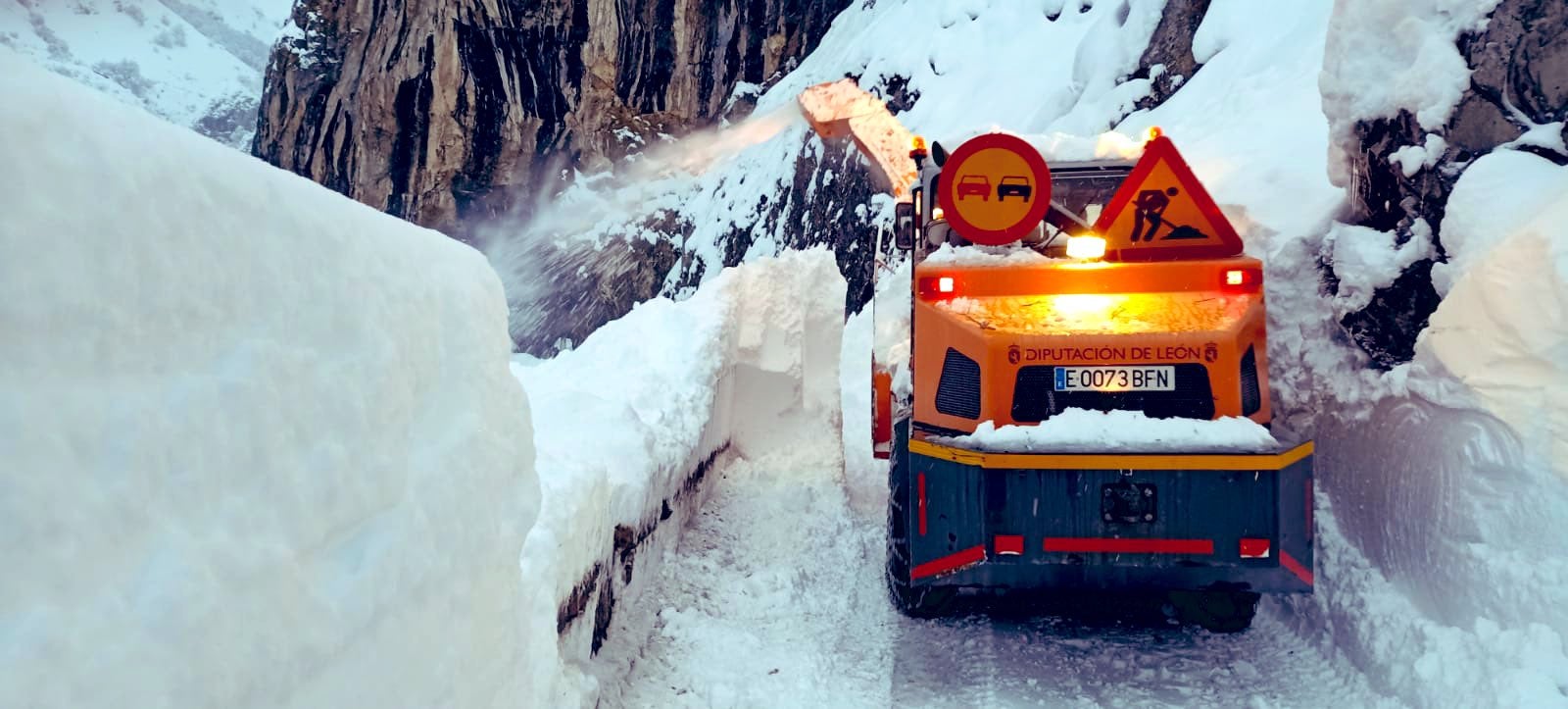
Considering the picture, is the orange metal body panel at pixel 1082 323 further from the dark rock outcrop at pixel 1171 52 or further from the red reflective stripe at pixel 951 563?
the dark rock outcrop at pixel 1171 52

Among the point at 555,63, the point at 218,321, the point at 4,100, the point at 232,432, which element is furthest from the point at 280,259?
the point at 555,63

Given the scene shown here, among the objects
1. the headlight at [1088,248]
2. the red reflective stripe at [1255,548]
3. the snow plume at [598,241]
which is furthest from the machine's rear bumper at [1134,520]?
the snow plume at [598,241]

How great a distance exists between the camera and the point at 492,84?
29.9 meters

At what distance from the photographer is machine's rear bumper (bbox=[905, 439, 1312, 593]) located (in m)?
4.05

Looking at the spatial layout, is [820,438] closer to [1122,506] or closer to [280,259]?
[1122,506]

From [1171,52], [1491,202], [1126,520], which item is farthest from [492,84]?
[1126,520]

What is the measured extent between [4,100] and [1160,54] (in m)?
13.9

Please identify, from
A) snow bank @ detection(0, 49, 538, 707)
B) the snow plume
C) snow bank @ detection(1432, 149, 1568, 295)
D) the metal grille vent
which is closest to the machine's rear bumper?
the metal grille vent

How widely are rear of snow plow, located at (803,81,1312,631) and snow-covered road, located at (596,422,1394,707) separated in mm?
246

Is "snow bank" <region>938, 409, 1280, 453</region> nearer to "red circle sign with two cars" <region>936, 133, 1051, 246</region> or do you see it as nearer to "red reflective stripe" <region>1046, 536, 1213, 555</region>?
"red reflective stripe" <region>1046, 536, 1213, 555</region>

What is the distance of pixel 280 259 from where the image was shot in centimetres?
172

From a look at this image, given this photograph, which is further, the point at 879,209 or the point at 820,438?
the point at 879,209

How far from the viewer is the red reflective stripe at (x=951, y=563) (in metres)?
4.24

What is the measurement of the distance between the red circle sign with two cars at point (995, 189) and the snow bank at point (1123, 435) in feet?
3.17
